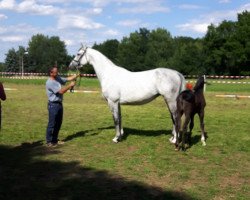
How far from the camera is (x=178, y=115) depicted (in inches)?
371

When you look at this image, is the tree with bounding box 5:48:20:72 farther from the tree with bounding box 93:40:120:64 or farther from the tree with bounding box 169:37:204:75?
the tree with bounding box 169:37:204:75

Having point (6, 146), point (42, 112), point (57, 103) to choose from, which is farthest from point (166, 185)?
point (42, 112)

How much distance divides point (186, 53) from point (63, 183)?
77417 millimetres

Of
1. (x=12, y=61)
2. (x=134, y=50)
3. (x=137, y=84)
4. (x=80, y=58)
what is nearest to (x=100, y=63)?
(x=80, y=58)

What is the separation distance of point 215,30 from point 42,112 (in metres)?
77.8

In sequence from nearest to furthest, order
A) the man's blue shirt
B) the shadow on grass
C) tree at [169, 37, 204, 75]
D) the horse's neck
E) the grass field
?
the shadow on grass, the grass field, the man's blue shirt, the horse's neck, tree at [169, 37, 204, 75]

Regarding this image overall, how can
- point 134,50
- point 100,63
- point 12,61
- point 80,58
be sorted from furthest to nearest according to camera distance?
point 134,50
point 12,61
point 80,58
point 100,63

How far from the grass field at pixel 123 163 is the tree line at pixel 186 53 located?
223 feet

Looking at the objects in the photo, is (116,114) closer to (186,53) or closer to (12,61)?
(186,53)

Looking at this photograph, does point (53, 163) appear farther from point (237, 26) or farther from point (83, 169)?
point (237, 26)

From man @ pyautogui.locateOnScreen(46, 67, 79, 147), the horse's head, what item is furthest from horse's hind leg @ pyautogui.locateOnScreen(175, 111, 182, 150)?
the horse's head

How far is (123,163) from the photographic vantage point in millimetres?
8055

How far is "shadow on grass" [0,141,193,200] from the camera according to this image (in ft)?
19.8

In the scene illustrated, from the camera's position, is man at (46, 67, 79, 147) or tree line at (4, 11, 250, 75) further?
tree line at (4, 11, 250, 75)
